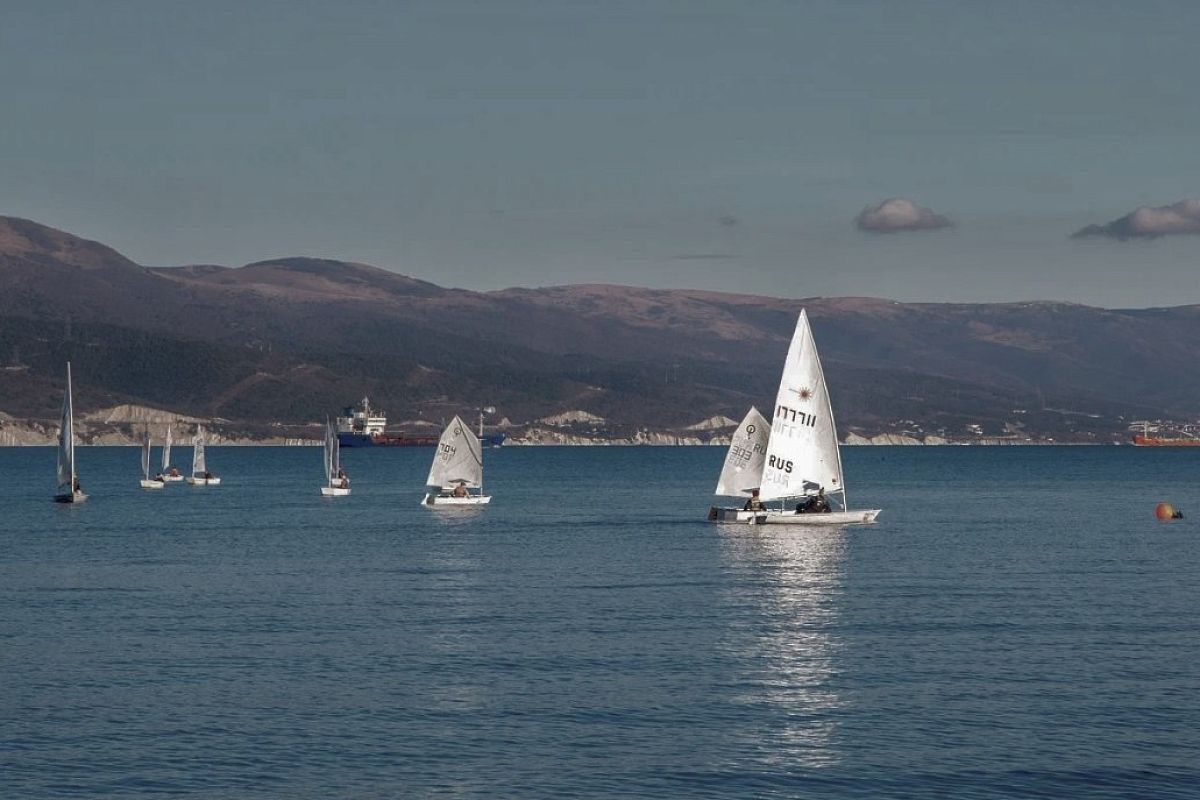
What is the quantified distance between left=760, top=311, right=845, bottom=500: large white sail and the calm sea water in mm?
9744

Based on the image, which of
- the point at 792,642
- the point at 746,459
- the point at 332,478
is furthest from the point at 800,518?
the point at 332,478

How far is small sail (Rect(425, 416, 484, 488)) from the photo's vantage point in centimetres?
13888

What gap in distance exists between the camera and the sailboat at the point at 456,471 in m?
140

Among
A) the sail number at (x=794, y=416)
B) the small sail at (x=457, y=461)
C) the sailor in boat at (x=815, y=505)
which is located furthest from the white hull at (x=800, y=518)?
the small sail at (x=457, y=461)

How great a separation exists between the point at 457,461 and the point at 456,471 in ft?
3.36

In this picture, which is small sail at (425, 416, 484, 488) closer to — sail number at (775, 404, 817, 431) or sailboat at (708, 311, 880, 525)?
sailboat at (708, 311, 880, 525)

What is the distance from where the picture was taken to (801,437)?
107 meters

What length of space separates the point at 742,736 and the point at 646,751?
Result: 2765 millimetres

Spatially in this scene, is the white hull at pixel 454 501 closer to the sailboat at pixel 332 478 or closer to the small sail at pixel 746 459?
the sailboat at pixel 332 478

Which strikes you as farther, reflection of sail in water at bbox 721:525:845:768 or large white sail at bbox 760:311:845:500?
large white sail at bbox 760:311:845:500

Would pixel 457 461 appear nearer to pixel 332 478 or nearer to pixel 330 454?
pixel 330 454

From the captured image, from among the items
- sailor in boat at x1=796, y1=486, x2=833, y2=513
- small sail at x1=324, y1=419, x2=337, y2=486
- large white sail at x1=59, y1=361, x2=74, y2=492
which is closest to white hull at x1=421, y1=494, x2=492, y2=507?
small sail at x1=324, y1=419, x2=337, y2=486

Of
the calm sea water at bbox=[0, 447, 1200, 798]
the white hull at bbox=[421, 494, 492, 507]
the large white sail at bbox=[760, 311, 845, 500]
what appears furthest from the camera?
the white hull at bbox=[421, 494, 492, 507]

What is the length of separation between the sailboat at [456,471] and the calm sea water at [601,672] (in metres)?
41.7
